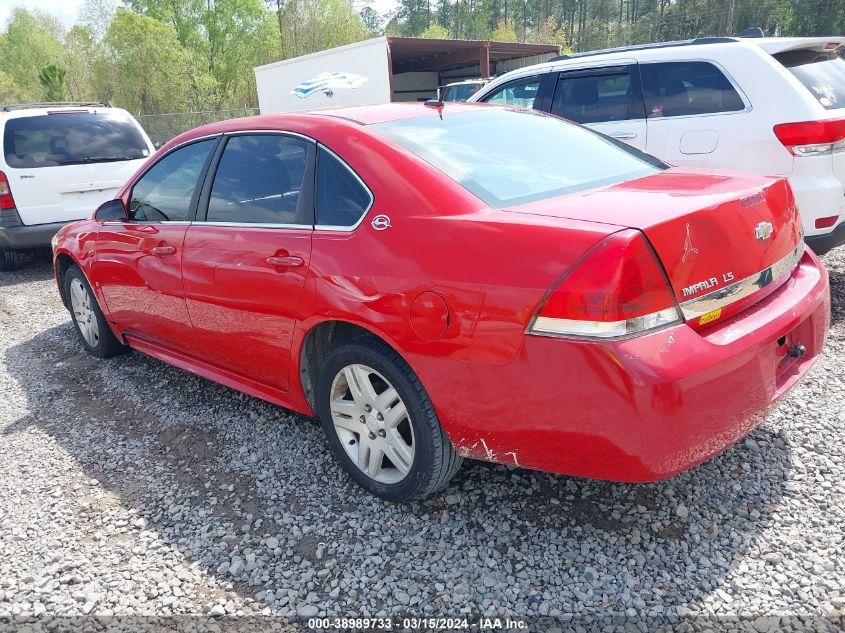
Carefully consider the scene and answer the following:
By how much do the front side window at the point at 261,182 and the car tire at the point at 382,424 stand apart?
0.69m

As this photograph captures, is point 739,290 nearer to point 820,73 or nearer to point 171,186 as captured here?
point 171,186

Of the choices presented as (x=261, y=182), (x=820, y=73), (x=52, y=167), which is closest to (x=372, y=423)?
(x=261, y=182)

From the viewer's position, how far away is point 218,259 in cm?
330

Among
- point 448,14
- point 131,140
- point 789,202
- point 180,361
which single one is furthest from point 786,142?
point 448,14

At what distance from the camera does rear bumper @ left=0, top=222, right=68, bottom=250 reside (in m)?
7.37

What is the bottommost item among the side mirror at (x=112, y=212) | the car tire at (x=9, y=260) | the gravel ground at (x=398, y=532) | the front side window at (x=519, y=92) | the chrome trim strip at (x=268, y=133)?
the car tire at (x=9, y=260)

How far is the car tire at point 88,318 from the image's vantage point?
4.73 metres

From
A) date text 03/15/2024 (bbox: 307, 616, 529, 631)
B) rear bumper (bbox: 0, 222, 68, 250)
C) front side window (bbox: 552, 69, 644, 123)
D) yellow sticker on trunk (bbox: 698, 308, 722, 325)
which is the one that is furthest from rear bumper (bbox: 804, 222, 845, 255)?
rear bumper (bbox: 0, 222, 68, 250)

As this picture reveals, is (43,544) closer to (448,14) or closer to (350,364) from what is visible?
(350,364)

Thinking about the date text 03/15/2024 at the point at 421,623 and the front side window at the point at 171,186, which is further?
the front side window at the point at 171,186

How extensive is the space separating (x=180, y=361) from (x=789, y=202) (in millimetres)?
3279

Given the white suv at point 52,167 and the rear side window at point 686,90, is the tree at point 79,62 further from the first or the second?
the rear side window at point 686,90

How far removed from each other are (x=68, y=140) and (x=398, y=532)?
7.02 meters

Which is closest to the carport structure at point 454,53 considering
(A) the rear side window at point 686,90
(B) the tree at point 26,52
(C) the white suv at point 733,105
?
(C) the white suv at point 733,105
